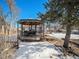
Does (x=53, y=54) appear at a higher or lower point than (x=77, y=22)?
lower

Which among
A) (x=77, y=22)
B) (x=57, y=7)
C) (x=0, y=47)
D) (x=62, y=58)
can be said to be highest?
(x=57, y=7)

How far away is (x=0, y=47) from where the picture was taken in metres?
7.39

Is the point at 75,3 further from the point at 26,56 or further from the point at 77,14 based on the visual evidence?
the point at 26,56

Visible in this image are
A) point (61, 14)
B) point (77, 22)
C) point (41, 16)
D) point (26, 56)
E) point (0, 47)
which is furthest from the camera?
point (41, 16)

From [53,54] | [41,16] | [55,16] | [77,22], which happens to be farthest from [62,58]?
[41,16]

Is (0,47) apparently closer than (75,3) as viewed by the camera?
Yes

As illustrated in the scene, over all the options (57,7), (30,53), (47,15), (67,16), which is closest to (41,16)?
(47,15)

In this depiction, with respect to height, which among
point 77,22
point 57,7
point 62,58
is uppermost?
point 57,7

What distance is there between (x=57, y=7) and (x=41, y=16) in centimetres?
205

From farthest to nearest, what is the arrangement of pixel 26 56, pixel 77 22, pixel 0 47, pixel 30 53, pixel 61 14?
pixel 61 14 → pixel 77 22 → pixel 30 53 → pixel 26 56 → pixel 0 47

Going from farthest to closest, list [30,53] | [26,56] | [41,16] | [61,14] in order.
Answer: [41,16], [61,14], [30,53], [26,56]

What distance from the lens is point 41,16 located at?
1467 centimetres

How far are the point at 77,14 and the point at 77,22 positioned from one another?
719mm

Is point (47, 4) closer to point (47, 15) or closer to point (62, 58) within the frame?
point (47, 15)
